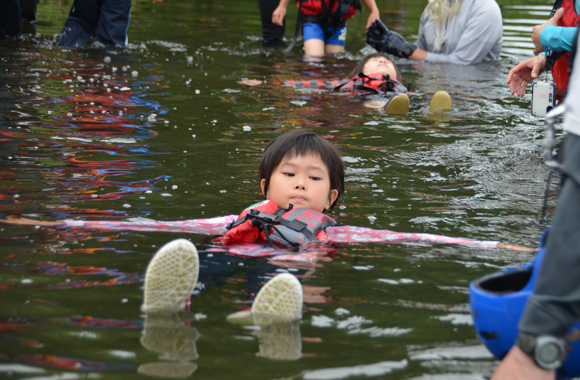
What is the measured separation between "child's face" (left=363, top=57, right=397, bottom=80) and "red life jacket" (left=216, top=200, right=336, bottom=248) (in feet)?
17.1

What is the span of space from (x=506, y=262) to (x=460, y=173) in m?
2.00

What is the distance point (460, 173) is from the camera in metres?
5.23

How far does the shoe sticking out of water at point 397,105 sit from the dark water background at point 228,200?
16 centimetres

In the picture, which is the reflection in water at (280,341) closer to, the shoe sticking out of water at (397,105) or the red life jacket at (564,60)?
the red life jacket at (564,60)

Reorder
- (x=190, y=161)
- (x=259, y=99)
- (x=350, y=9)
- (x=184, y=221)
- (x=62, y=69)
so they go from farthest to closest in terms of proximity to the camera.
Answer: (x=350, y=9), (x=62, y=69), (x=259, y=99), (x=190, y=161), (x=184, y=221)

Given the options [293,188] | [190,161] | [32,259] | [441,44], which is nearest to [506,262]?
[293,188]

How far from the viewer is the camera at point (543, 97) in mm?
4973

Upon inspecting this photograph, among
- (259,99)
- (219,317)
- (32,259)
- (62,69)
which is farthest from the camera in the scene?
(62,69)

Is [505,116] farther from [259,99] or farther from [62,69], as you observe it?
[62,69]

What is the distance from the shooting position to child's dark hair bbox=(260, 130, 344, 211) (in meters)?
4.02

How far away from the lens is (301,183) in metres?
3.91

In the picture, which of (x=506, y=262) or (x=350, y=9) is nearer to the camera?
(x=506, y=262)

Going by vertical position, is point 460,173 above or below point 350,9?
below

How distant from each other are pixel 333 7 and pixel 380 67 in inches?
104
